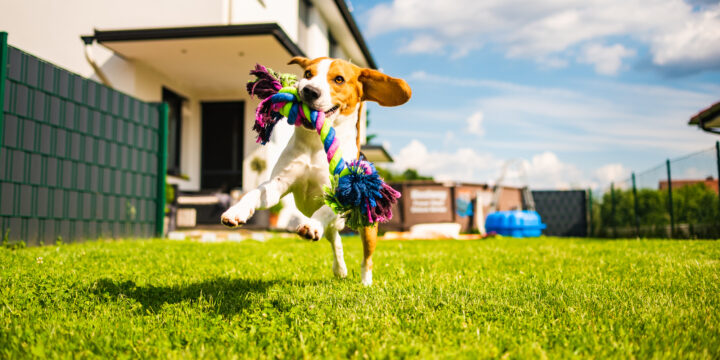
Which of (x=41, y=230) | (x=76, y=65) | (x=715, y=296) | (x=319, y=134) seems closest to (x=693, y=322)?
(x=715, y=296)

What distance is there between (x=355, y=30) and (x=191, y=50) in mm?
7278

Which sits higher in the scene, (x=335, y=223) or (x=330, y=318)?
(x=335, y=223)

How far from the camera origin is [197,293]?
352cm

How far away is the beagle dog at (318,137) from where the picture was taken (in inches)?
121

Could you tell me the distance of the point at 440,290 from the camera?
349cm

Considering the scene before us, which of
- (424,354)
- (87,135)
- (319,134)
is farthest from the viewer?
(87,135)

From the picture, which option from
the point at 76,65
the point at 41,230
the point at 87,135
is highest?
the point at 76,65

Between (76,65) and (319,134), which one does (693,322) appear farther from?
(76,65)

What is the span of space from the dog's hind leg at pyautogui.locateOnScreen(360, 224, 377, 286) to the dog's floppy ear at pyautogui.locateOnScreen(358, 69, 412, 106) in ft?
2.86

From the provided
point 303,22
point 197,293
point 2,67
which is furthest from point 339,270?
point 303,22

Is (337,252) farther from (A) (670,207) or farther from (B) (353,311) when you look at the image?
(A) (670,207)

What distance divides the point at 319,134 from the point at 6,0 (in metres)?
11.0

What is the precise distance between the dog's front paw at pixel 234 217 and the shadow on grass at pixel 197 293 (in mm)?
581

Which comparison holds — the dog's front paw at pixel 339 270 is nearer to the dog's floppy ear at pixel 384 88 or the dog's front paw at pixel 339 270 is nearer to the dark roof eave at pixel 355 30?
the dog's floppy ear at pixel 384 88
